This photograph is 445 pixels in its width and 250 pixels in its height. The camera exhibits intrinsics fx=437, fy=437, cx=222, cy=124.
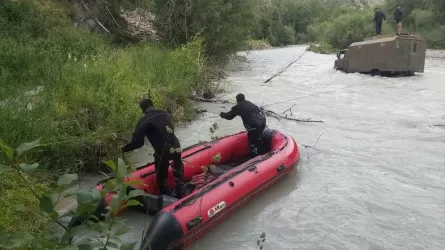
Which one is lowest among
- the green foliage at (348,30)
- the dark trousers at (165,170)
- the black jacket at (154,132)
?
the green foliage at (348,30)

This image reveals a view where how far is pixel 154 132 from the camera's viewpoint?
562 cm

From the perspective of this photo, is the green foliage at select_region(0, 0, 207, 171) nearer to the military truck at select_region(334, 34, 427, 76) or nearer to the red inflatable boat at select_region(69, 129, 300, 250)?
the red inflatable boat at select_region(69, 129, 300, 250)

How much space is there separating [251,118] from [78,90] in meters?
3.00

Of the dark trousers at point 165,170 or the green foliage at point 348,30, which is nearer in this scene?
the dark trousers at point 165,170

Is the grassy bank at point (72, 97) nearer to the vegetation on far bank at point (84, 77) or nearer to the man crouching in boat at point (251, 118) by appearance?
the vegetation on far bank at point (84, 77)

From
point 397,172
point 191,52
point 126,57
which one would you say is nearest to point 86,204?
point 397,172

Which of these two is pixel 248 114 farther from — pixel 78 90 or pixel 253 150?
pixel 78 90

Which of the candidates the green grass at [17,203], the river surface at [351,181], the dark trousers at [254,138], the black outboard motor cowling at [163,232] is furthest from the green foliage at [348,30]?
the green grass at [17,203]

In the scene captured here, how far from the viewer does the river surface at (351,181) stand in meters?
5.43

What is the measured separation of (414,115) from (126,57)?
7.79 meters

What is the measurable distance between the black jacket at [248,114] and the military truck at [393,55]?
39.9 ft

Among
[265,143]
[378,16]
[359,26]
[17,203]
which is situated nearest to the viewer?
[17,203]

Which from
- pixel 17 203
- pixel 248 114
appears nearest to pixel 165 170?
pixel 17 203

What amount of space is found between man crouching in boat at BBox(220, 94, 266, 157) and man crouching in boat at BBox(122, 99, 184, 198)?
179 cm
